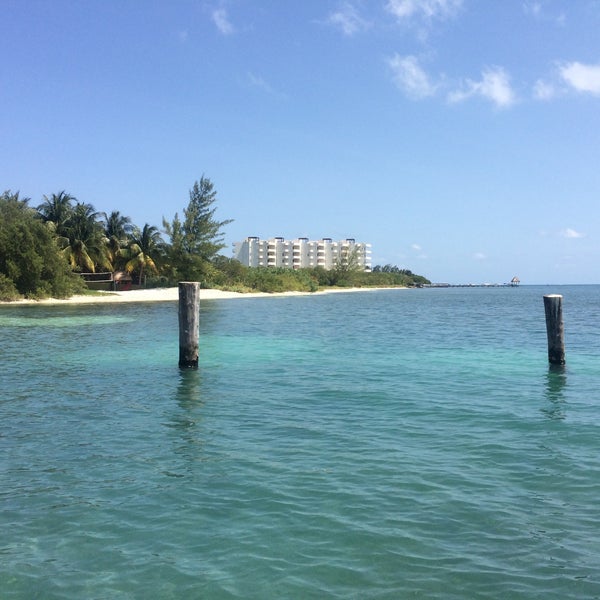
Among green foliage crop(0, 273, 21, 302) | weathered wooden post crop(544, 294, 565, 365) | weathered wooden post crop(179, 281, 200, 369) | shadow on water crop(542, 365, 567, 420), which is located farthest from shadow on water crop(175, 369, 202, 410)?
green foliage crop(0, 273, 21, 302)

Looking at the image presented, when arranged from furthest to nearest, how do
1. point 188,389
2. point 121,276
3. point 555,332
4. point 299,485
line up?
point 121,276
point 555,332
point 188,389
point 299,485

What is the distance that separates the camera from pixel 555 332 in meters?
18.5

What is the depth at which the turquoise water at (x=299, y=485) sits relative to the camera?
5195mm

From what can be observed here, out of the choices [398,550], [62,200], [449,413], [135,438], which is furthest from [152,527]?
[62,200]

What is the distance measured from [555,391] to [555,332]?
193 inches

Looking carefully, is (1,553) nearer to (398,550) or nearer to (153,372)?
(398,550)

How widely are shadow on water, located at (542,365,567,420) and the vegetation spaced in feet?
141

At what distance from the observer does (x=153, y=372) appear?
1683 cm

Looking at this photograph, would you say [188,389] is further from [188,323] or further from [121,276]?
[121,276]

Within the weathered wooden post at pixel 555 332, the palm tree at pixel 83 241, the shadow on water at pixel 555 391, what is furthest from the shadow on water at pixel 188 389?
the palm tree at pixel 83 241

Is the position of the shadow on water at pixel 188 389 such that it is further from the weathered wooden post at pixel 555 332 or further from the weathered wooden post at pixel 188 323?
the weathered wooden post at pixel 555 332

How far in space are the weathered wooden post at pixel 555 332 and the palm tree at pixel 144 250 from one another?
59540mm

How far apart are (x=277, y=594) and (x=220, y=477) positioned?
2913 millimetres

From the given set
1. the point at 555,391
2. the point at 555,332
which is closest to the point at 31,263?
the point at 555,332
